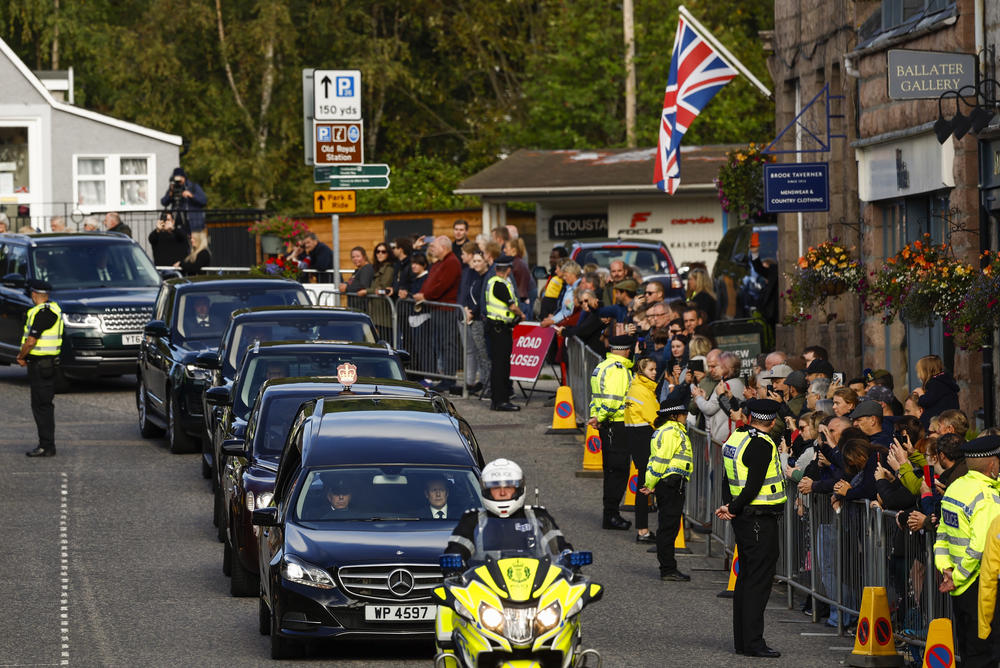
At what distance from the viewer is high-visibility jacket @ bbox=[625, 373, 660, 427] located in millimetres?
17344

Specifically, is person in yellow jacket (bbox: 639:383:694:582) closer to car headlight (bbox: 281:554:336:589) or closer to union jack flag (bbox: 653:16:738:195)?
car headlight (bbox: 281:554:336:589)

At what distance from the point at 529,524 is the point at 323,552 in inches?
72.1

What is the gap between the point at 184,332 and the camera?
21.9 m

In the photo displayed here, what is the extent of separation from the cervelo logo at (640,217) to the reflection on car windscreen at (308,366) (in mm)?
24022

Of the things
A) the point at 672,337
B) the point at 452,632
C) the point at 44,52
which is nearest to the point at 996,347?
the point at 672,337

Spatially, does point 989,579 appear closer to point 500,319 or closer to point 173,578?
point 173,578

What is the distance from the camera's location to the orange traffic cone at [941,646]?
36.3 ft

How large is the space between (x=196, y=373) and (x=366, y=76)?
37828 mm

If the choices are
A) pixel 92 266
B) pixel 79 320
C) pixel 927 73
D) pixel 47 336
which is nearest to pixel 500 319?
pixel 47 336

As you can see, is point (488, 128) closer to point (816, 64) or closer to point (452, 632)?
point (816, 64)

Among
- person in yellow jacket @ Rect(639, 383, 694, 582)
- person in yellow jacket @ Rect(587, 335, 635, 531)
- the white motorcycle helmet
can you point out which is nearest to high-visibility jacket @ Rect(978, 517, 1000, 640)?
the white motorcycle helmet

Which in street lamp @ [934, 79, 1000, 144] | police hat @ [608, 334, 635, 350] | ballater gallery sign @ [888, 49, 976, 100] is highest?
ballater gallery sign @ [888, 49, 976, 100]

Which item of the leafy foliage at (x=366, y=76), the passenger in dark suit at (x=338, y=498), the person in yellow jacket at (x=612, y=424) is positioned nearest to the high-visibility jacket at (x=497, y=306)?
the person in yellow jacket at (x=612, y=424)

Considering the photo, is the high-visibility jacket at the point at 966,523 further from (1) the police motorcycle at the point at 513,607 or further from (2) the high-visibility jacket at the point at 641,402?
(2) the high-visibility jacket at the point at 641,402
